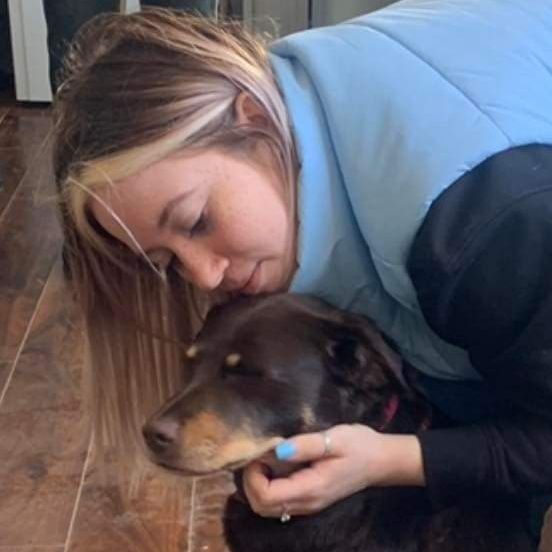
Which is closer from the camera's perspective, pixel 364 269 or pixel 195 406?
pixel 195 406

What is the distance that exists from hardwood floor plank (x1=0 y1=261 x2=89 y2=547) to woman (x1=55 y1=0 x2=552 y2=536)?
2.20 ft

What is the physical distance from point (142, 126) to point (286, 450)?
376 mm

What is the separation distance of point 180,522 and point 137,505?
81mm

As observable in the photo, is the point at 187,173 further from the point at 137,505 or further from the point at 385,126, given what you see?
the point at 137,505

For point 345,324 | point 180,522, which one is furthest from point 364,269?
point 180,522

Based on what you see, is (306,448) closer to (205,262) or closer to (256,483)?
(256,483)

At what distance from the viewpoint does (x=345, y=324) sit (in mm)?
1298

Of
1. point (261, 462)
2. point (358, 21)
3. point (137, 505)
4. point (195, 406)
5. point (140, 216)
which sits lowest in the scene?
point (137, 505)

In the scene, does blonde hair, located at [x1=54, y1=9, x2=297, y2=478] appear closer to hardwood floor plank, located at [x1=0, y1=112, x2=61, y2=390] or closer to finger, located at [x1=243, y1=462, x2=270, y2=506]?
finger, located at [x1=243, y1=462, x2=270, y2=506]

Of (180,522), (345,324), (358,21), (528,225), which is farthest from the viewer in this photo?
(180,522)

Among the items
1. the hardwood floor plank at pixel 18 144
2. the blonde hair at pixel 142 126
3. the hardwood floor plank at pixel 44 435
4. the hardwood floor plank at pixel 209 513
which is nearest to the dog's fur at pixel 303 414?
the blonde hair at pixel 142 126

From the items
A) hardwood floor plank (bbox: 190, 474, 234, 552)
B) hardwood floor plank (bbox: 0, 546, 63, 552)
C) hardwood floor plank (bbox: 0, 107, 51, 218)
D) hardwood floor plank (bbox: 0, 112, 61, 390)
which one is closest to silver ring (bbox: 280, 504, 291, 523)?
hardwood floor plank (bbox: 190, 474, 234, 552)

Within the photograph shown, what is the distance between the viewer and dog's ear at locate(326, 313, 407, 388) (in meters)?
1.28

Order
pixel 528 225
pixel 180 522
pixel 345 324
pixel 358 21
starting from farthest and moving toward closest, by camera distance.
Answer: pixel 180 522 < pixel 358 21 < pixel 345 324 < pixel 528 225
